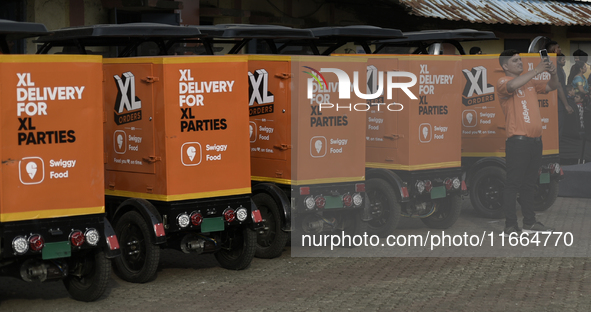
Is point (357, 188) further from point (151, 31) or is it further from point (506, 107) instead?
point (151, 31)

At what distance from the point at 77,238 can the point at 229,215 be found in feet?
6.12

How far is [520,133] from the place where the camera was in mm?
11234

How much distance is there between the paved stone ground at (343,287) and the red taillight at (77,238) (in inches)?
24.3

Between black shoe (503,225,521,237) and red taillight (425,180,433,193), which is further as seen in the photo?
red taillight (425,180,433,193)

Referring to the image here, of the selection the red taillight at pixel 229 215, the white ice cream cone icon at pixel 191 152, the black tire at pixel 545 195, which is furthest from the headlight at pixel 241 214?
the black tire at pixel 545 195

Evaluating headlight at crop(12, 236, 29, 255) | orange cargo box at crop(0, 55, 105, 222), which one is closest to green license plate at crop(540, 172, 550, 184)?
orange cargo box at crop(0, 55, 105, 222)

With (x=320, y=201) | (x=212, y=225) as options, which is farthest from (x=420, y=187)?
(x=212, y=225)

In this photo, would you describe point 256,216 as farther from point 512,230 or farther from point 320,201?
point 512,230

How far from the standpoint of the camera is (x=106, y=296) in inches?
334

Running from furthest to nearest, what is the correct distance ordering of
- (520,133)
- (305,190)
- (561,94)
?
(561,94) < (520,133) < (305,190)

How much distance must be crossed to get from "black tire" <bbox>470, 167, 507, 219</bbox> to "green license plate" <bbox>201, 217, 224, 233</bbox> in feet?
17.2

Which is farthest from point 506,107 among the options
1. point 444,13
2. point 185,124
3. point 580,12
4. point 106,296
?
point 580,12

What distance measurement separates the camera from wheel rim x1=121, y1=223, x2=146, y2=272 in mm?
9039

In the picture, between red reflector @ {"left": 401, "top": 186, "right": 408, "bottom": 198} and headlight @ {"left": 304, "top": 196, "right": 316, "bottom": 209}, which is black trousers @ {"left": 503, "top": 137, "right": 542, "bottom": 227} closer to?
red reflector @ {"left": 401, "top": 186, "right": 408, "bottom": 198}
